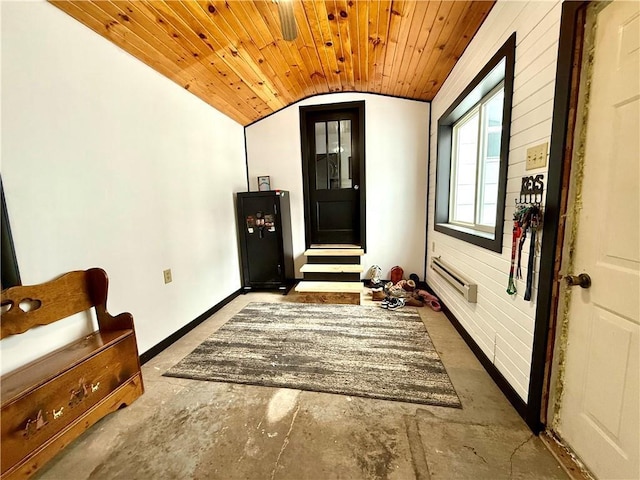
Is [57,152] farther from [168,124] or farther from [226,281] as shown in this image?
[226,281]

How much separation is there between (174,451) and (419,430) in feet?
4.04

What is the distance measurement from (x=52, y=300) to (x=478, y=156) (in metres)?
3.21

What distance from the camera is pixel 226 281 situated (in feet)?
10.4

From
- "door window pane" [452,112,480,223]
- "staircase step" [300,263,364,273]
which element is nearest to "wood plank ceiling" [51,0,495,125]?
"door window pane" [452,112,480,223]

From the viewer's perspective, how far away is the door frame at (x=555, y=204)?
103cm

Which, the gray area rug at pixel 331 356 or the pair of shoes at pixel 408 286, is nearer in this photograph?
the gray area rug at pixel 331 356

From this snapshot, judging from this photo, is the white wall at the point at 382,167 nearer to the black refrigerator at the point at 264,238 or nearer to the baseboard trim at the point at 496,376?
the black refrigerator at the point at 264,238

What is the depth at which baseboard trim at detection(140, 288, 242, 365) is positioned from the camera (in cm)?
200

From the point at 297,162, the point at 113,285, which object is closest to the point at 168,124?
the point at 113,285

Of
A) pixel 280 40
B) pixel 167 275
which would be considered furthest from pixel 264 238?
pixel 280 40

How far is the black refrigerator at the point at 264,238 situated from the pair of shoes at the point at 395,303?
140cm

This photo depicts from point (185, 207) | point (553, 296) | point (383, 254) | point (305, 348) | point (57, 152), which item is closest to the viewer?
point (553, 296)

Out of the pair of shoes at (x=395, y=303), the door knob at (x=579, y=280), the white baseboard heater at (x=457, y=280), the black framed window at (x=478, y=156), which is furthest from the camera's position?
the pair of shoes at (x=395, y=303)

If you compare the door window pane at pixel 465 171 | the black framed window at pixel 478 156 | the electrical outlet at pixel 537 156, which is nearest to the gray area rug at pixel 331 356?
the black framed window at pixel 478 156
